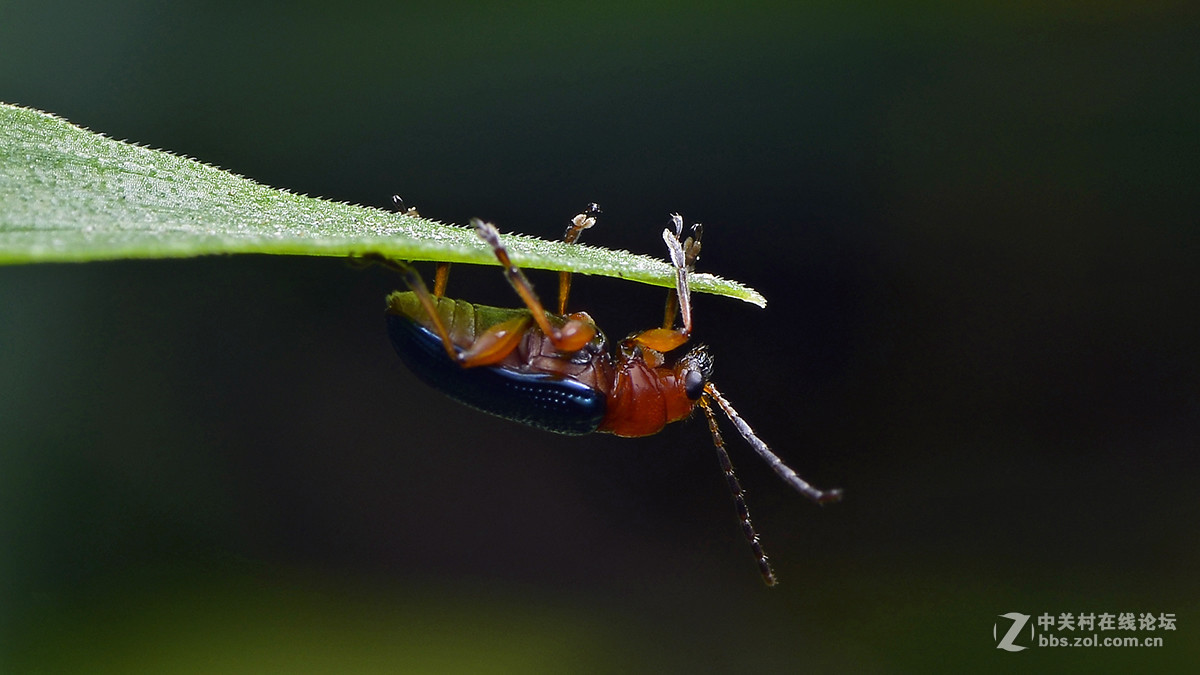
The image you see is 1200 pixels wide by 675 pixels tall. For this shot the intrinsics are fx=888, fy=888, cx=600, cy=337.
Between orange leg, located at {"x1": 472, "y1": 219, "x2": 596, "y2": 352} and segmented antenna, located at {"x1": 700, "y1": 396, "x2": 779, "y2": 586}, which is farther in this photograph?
segmented antenna, located at {"x1": 700, "y1": 396, "x2": 779, "y2": 586}

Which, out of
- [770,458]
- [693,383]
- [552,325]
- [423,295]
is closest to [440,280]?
[423,295]

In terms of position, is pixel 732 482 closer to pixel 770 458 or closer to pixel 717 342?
pixel 770 458

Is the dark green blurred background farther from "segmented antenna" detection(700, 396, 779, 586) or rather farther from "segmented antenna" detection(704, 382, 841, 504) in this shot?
"segmented antenna" detection(704, 382, 841, 504)

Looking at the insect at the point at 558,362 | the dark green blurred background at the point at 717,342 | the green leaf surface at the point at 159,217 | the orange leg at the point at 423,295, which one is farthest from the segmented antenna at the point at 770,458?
the dark green blurred background at the point at 717,342

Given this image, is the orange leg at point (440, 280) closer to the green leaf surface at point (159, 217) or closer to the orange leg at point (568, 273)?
the orange leg at point (568, 273)

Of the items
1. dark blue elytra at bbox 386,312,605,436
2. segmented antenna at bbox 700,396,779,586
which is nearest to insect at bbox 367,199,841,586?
dark blue elytra at bbox 386,312,605,436

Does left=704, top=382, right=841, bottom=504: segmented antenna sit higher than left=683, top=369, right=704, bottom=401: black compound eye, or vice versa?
left=683, top=369, right=704, bottom=401: black compound eye

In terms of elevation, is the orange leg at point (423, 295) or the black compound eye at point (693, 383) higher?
the black compound eye at point (693, 383)
